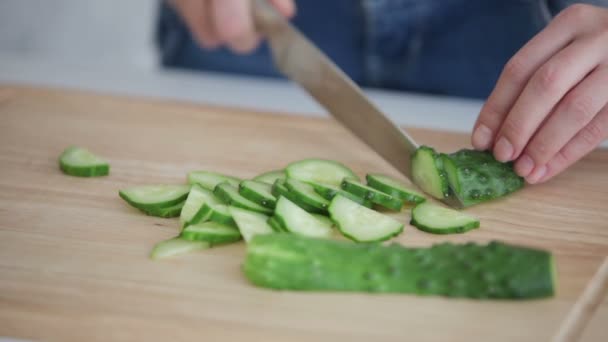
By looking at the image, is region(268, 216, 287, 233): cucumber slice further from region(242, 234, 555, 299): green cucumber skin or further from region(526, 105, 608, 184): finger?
region(526, 105, 608, 184): finger

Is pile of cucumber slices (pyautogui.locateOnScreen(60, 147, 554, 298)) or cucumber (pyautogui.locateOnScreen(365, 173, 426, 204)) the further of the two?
cucumber (pyautogui.locateOnScreen(365, 173, 426, 204))

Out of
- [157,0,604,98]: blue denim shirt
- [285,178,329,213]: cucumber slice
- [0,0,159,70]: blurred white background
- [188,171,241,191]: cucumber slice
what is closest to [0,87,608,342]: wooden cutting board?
[188,171,241,191]: cucumber slice

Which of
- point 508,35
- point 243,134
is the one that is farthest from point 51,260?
point 508,35

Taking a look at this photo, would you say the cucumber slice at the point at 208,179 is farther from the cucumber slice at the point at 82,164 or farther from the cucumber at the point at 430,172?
the cucumber at the point at 430,172

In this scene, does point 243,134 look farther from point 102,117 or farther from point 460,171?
point 460,171

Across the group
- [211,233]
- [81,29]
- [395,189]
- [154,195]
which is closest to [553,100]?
[395,189]

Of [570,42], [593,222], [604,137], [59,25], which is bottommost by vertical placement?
[59,25]
